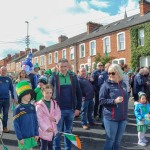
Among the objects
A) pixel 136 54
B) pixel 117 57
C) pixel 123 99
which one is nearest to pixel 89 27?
pixel 117 57

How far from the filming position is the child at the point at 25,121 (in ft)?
14.0

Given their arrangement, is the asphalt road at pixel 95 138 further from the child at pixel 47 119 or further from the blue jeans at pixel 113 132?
the child at pixel 47 119

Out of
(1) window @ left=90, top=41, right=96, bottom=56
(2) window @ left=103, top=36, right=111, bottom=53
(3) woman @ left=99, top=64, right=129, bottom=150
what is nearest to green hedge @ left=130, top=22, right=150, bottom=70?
(2) window @ left=103, top=36, right=111, bottom=53

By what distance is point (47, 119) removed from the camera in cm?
459

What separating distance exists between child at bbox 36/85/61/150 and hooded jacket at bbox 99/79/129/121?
0.93m

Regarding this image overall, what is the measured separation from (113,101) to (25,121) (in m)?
1.53

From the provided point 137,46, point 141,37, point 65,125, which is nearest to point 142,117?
point 65,125

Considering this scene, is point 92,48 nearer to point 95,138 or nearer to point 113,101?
point 95,138

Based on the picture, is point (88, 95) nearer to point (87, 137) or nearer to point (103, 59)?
point (87, 137)

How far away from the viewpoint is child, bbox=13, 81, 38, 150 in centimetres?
425

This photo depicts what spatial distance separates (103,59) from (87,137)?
20.3m

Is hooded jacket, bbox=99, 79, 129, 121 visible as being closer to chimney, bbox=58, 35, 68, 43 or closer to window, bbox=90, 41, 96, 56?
window, bbox=90, 41, 96, 56

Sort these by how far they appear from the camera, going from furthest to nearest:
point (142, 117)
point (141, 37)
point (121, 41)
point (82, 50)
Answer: point (82, 50) < point (121, 41) < point (141, 37) < point (142, 117)

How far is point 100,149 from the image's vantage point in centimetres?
595
